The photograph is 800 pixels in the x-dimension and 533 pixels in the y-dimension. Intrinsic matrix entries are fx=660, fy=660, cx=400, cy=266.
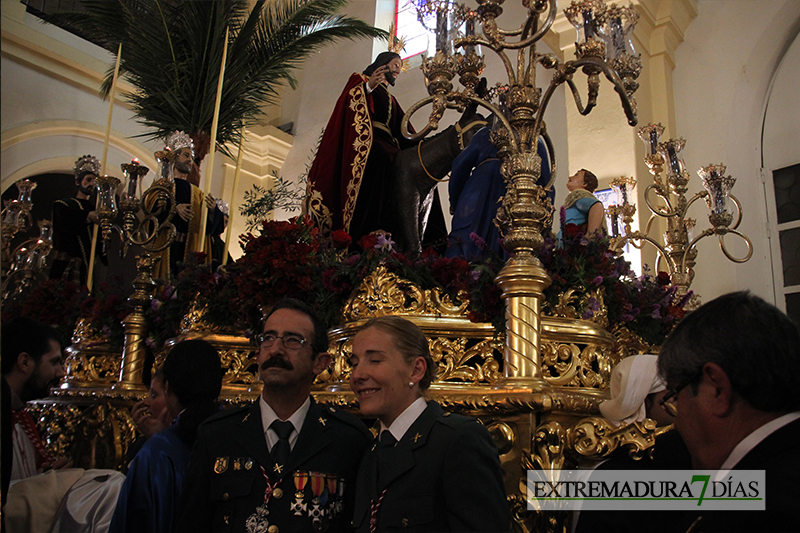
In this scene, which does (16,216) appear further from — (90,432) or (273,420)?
(273,420)

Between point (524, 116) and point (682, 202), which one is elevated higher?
point (682, 202)

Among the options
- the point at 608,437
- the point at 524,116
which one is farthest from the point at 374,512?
the point at 524,116

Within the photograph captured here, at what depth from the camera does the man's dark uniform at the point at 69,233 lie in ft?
20.9

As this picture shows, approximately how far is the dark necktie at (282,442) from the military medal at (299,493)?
0.22 feet

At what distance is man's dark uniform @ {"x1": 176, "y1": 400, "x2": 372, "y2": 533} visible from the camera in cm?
195

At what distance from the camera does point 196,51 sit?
7.77 metres

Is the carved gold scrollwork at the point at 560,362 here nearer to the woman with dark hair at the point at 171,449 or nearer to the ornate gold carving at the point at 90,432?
the woman with dark hair at the point at 171,449

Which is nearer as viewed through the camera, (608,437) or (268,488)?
(268,488)

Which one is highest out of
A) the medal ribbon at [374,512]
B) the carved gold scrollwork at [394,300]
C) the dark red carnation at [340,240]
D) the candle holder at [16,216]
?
the candle holder at [16,216]

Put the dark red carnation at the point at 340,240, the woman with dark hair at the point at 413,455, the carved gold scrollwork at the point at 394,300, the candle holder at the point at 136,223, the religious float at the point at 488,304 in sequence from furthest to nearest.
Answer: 1. the candle holder at the point at 136,223
2. the dark red carnation at the point at 340,240
3. the carved gold scrollwork at the point at 394,300
4. the religious float at the point at 488,304
5. the woman with dark hair at the point at 413,455

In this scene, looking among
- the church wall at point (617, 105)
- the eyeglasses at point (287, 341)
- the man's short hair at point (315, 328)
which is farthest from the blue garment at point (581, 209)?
the eyeglasses at point (287, 341)

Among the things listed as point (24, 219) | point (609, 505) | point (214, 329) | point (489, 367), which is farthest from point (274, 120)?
point (609, 505)

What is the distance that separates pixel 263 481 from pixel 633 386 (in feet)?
4.23

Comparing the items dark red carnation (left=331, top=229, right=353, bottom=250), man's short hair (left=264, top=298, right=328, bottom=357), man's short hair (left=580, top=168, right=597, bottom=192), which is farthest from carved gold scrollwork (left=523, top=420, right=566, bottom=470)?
man's short hair (left=580, top=168, right=597, bottom=192)
